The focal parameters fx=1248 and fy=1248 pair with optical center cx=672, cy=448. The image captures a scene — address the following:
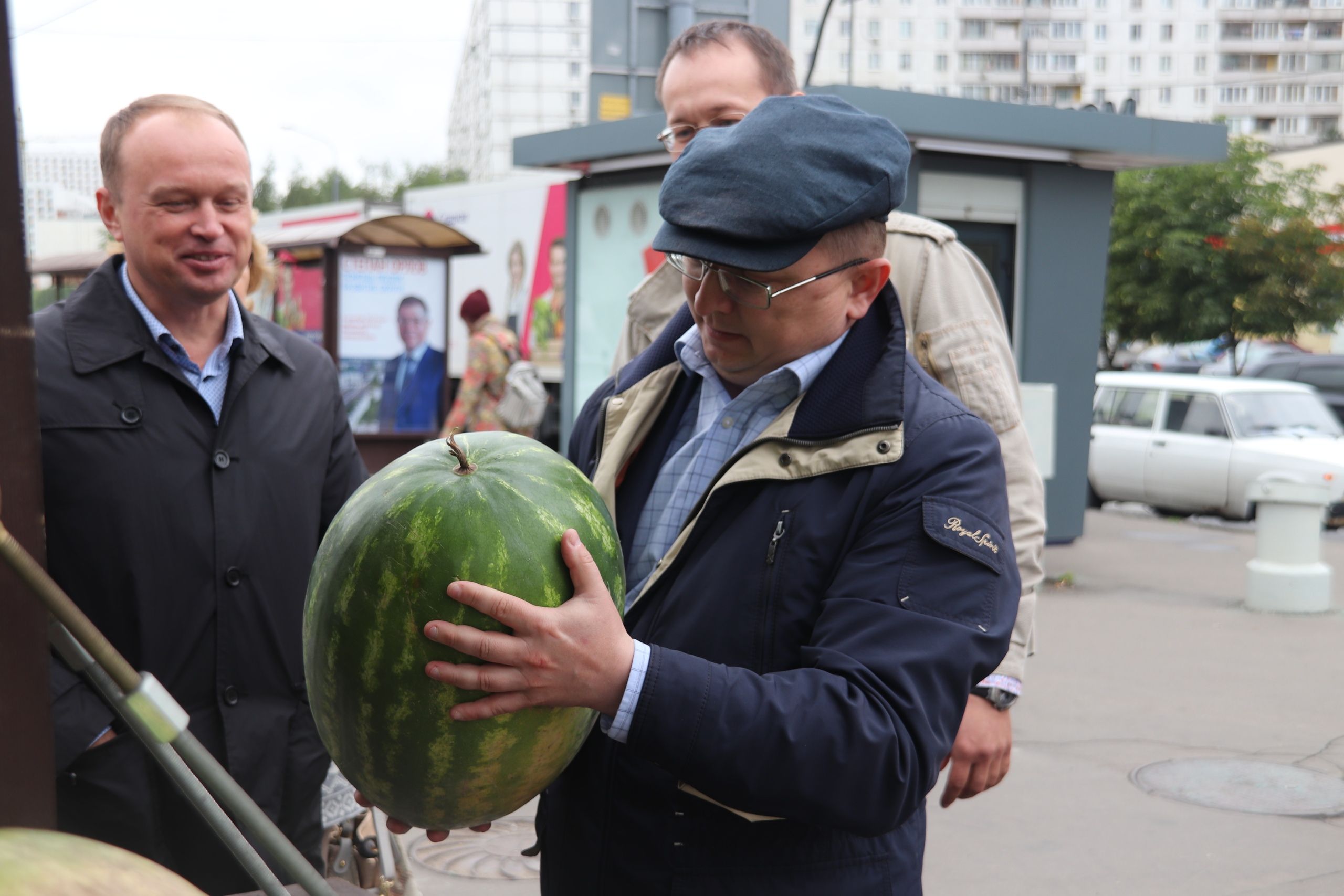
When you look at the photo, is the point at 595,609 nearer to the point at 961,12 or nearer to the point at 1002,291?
the point at 1002,291

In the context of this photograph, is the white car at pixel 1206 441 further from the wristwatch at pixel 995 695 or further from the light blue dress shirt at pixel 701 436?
the light blue dress shirt at pixel 701 436

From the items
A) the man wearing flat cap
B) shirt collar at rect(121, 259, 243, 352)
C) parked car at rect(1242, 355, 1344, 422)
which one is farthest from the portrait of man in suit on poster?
parked car at rect(1242, 355, 1344, 422)

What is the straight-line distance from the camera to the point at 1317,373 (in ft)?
70.0

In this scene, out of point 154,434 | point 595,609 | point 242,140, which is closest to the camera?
point 595,609

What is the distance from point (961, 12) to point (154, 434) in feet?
426

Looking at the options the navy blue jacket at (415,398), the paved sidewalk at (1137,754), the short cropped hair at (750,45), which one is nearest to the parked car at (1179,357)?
the paved sidewalk at (1137,754)

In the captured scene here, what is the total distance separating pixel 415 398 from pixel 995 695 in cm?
1030

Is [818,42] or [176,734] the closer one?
[176,734]

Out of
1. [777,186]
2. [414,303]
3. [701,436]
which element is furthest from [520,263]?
[777,186]

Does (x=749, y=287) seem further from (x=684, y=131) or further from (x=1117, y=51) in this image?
(x=1117, y=51)

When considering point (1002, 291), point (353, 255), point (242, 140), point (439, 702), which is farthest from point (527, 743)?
point (353, 255)

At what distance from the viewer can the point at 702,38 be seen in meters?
3.32

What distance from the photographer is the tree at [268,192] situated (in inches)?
2579

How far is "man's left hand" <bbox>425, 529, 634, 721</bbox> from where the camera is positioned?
1.46 metres
